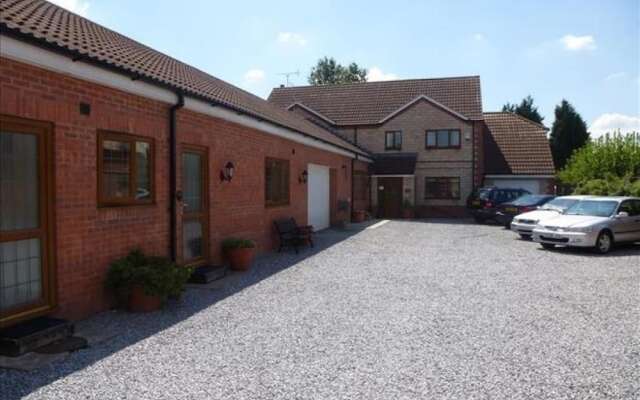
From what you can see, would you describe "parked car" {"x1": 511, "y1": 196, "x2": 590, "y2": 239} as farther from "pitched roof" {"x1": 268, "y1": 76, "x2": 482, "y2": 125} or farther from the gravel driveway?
"pitched roof" {"x1": 268, "y1": 76, "x2": 482, "y2": 125}

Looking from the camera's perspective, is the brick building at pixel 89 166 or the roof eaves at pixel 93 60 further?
the brick building at pixel 89 166

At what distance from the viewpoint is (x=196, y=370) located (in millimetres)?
4621

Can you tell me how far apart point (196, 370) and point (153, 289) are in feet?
7.24

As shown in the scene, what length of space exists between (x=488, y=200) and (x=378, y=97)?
11.7 meters

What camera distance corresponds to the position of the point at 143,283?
654cm

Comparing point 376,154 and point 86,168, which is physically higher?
point 376,154

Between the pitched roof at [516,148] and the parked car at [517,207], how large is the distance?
8282mm

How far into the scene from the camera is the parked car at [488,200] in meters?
21.1

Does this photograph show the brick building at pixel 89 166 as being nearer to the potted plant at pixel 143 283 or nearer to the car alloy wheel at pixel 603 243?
the potted plant at pixel 143 283

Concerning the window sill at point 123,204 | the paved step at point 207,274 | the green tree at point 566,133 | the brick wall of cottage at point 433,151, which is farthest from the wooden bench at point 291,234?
the green tree at point 566,133

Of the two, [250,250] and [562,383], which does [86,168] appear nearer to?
[250,250]

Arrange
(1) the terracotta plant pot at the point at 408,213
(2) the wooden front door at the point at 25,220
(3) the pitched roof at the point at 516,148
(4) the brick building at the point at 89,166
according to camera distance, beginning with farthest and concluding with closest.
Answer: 1. (3) the pitched roof at the point at 516,148
2. (1) the terracotta plant pot at the point at 408,213
3. (4) the brick building at the point at 89,166
4. (2) the wooden front door at the point at 25,220

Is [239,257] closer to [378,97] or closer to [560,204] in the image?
[560,204]

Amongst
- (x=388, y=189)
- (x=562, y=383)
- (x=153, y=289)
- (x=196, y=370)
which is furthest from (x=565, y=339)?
(x=388, y=189)
